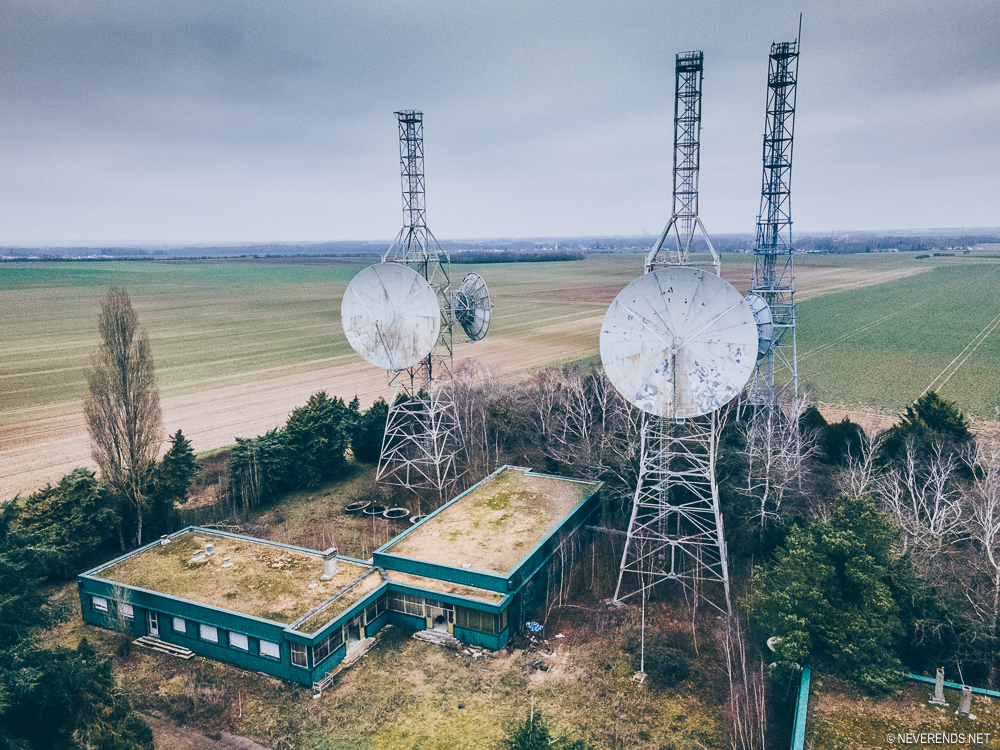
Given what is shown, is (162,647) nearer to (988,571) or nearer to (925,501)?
(988,571)

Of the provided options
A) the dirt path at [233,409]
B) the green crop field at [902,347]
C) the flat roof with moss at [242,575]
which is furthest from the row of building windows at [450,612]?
the green crop field at [902,347]

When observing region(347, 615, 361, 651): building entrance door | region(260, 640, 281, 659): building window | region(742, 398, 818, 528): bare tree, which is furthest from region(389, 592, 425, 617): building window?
region(742, 398, 818, 528): bare tree

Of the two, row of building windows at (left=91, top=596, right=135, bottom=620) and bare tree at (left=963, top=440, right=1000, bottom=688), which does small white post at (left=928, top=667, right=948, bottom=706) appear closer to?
bare tree at (left=963, top=440, right=1000, bottom=688)

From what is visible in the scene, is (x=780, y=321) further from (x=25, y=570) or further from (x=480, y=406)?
(x=25, y=570)

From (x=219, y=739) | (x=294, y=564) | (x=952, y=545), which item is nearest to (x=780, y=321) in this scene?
(x=952, y=545)

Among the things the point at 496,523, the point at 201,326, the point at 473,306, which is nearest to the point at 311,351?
the point at 201,326

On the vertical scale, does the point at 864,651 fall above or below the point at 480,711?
above
